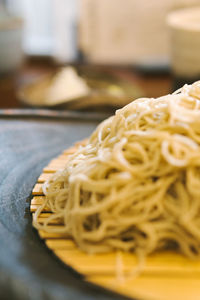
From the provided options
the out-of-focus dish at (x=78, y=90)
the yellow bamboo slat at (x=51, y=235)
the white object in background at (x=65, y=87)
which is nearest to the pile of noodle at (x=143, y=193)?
the yellow bamboo slat at (x=51, y=235)

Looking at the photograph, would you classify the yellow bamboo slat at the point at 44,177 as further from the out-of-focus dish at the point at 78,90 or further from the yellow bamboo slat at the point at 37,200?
the out-of-focus dish at the point at 78,90

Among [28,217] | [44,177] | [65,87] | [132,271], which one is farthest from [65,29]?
[132,271]

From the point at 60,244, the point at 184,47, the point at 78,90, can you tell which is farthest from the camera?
the point at 78,90

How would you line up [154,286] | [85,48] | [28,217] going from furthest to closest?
[85,48] < [28,217] < [154,286]

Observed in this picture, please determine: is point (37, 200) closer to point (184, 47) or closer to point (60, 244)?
point (60, 244)

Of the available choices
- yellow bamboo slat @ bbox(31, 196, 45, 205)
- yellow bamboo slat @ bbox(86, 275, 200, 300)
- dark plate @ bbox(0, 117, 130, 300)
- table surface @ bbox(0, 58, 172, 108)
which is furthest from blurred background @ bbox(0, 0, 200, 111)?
yellow bamboo slat @ bbox(86, 275, 200, 300)

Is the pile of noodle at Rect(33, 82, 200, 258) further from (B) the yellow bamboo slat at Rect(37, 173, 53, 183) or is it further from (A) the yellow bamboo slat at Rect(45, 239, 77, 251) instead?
(B) the yellow bamboo slat at Rect(37, 173, 53, 183)

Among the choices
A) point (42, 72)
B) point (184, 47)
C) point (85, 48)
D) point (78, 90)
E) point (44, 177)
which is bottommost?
point (42, 72)

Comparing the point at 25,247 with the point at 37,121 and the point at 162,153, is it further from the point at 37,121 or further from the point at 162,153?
the point at 37,121
